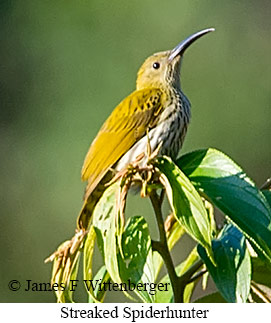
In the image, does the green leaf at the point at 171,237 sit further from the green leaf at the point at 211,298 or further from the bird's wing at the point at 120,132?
the bird's wing at the point at 120,132

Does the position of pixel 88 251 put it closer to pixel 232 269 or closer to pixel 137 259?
pixel 137 259

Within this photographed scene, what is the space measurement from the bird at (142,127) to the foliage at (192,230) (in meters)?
0.57

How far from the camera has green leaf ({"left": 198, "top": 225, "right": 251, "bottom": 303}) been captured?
146 centimetres

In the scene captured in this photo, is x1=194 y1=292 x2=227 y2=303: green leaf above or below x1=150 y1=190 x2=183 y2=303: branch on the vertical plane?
below

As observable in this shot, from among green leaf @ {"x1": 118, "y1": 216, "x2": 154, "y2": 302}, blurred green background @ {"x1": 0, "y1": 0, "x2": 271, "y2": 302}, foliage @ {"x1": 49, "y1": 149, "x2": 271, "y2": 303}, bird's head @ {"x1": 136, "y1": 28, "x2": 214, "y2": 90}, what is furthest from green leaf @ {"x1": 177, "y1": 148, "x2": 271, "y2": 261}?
blurred green background @ {"x1": 0, "y1": 0, "x2": 271, "y2": 302}

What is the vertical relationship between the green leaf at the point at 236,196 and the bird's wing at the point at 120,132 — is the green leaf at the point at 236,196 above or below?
above

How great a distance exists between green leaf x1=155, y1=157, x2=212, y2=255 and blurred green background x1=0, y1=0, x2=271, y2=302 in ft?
13.1

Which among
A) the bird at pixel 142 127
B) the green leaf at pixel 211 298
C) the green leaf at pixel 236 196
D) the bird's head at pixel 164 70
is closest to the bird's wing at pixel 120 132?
the bird at pixel 142 127

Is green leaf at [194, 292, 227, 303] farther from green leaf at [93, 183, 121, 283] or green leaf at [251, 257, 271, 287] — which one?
green leaf at [93, 183, 121, 283]

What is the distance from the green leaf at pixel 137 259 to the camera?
1483 millimetres

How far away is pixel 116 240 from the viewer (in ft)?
4.93

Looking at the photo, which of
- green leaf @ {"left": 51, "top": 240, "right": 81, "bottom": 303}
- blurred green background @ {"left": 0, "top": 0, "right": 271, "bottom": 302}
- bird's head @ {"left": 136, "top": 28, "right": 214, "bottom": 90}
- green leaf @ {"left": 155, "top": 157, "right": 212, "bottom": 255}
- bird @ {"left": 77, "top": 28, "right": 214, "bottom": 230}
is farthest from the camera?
blurred green background @ {"left": 0, "top": 0, "right": 271, "bottom": 302}
